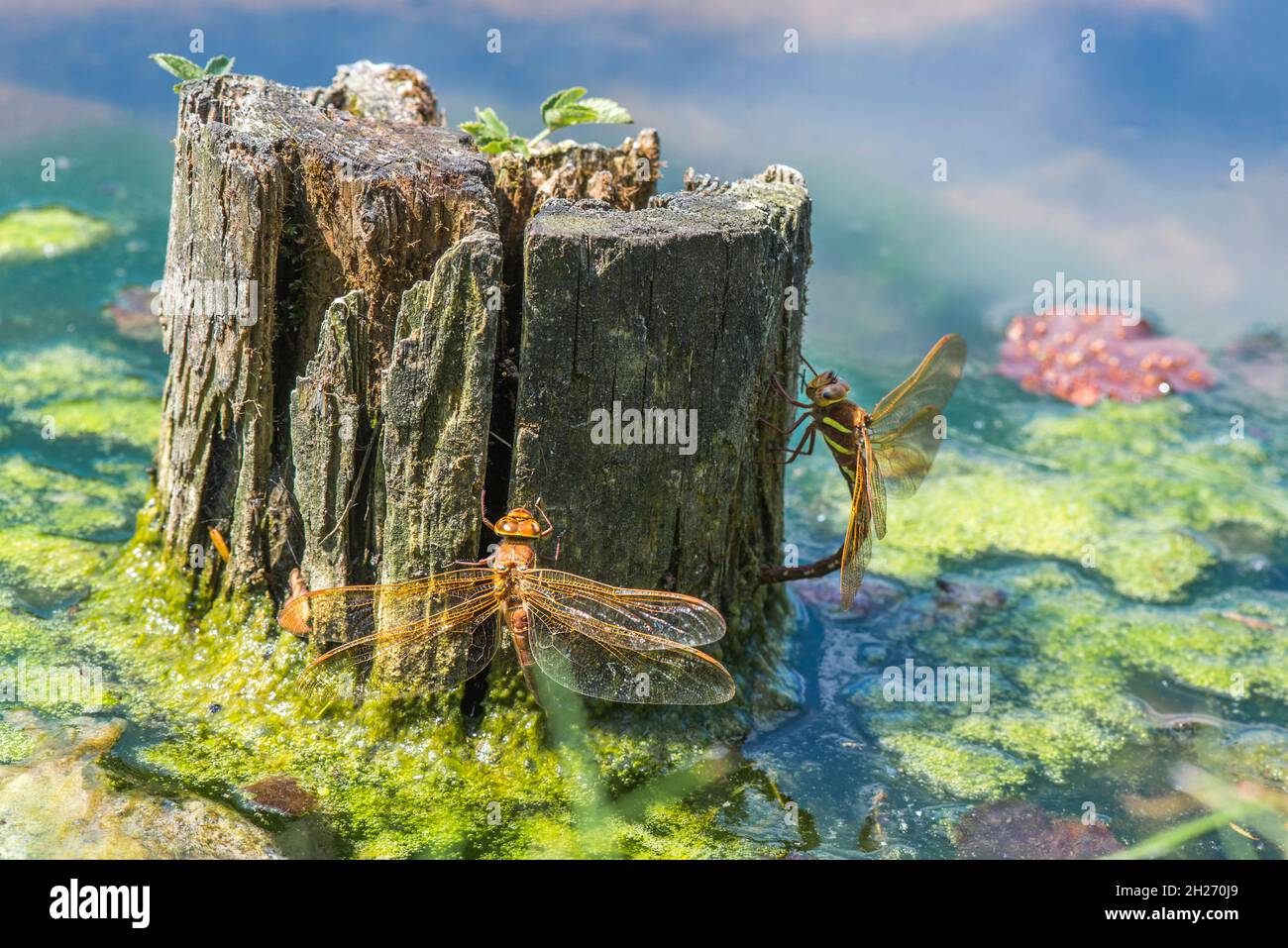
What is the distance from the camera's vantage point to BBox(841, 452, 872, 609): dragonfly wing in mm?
3047

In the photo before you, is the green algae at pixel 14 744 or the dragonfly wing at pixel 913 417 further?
the dragonfly wing at pixel 913 417

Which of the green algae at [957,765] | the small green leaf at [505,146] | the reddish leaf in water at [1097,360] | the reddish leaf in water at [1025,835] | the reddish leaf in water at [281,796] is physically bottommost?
the reddish leaf in water at [1025,835]

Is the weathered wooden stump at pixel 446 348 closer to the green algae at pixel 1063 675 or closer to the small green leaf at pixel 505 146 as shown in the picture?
the small green leaf at pixel 505 146

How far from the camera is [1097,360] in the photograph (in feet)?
19.4

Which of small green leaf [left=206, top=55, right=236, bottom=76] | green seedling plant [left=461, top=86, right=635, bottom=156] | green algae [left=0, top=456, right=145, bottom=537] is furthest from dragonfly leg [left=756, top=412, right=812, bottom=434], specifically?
green algae [left=0, top=456, right=145, bottom=537]

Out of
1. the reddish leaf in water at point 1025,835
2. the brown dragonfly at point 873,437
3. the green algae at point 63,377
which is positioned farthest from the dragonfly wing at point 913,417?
the green algae at point 63,377

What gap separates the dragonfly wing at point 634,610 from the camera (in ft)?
9.06

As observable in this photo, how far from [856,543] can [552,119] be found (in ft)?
4.62

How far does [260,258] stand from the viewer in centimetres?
284

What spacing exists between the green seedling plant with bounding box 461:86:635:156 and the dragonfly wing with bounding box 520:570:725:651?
47.6 inches

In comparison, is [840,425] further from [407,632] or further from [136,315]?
[136,315]

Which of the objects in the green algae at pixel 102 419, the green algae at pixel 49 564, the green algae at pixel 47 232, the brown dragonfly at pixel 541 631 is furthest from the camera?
the green algae at pixel 47 232

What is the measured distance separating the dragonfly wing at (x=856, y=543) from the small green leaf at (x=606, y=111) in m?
1.15

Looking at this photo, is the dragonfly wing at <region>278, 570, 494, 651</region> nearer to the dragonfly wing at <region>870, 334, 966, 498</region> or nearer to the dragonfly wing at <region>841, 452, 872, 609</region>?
the dragonfly wing at <region>841, 452, 872, 609</region>
